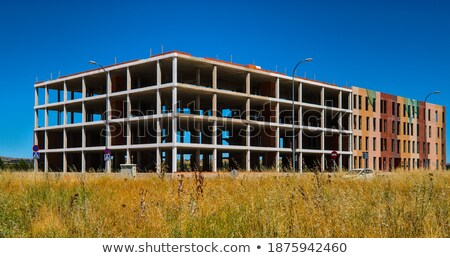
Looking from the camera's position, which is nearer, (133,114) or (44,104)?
(133,114)

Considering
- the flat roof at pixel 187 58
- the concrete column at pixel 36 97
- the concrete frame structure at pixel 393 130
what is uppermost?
the flat roof at pixel 187 58

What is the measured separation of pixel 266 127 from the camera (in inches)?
1972

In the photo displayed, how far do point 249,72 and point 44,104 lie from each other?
2808cm

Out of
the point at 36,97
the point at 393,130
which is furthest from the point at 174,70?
the point at 393,130

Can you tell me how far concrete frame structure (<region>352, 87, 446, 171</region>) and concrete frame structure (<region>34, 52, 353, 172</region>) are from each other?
2494mm

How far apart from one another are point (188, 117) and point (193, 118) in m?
0.80

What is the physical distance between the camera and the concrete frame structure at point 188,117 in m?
42.2

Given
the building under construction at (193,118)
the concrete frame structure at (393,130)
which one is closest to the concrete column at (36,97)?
the building under construction at (193,118)

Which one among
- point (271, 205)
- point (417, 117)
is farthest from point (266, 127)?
point (271, 205)

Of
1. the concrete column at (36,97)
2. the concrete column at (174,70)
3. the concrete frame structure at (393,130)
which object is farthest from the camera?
the concrete frame structure at (393,130)

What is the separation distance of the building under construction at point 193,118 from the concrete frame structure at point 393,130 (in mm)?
334

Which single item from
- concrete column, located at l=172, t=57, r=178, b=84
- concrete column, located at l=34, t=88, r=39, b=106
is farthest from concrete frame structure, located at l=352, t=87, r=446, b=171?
concrete column, located at l=34, t=88, r=39, b=106

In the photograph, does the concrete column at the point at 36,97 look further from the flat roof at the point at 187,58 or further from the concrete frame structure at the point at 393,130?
the concrete frame structure at the point at 393,130
